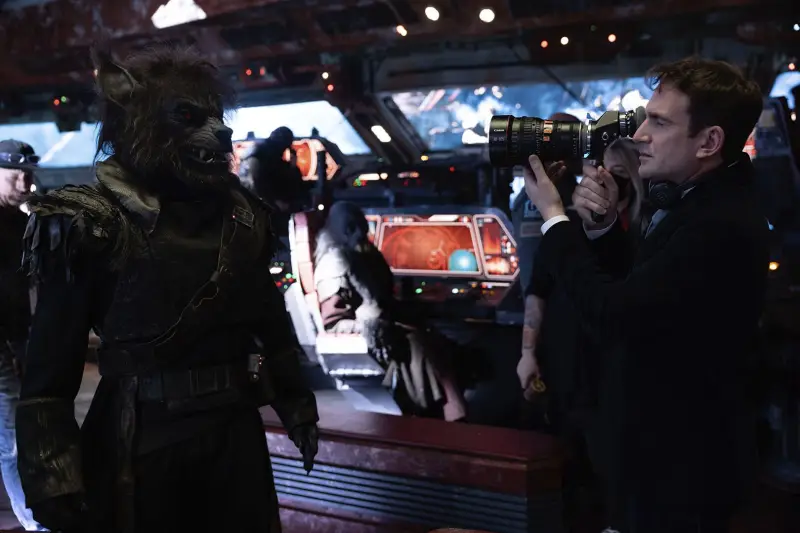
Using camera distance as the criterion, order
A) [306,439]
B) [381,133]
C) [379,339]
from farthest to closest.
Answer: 1. [381,133]
2. [379,339]
3. [306,439]

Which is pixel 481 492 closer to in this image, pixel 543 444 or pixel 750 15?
pixel 543 444

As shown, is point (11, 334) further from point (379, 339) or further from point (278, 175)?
point (278, 175)

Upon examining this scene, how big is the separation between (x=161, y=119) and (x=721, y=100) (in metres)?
1.12

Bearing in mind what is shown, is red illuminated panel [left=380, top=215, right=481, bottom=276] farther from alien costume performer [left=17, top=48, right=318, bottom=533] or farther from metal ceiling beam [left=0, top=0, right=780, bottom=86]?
alien costume performer [left=17, top=48, right=318, bottom=533]

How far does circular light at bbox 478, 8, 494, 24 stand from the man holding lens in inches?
101

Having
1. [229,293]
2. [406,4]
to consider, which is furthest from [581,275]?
[406,4]

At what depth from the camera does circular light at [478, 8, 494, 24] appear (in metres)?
3.79

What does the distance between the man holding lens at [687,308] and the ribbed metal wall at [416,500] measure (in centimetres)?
98

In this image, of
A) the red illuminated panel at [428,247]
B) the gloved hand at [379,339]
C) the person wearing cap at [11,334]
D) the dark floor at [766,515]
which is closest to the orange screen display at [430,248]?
the red illuminated panel at [428,247]

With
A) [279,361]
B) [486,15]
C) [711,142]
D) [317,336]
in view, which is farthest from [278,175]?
[711,142]

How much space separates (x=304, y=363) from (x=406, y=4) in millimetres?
2098

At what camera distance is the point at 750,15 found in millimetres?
3445

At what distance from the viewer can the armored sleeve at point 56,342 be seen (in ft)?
4.50

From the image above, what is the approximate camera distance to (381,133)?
4.39m
